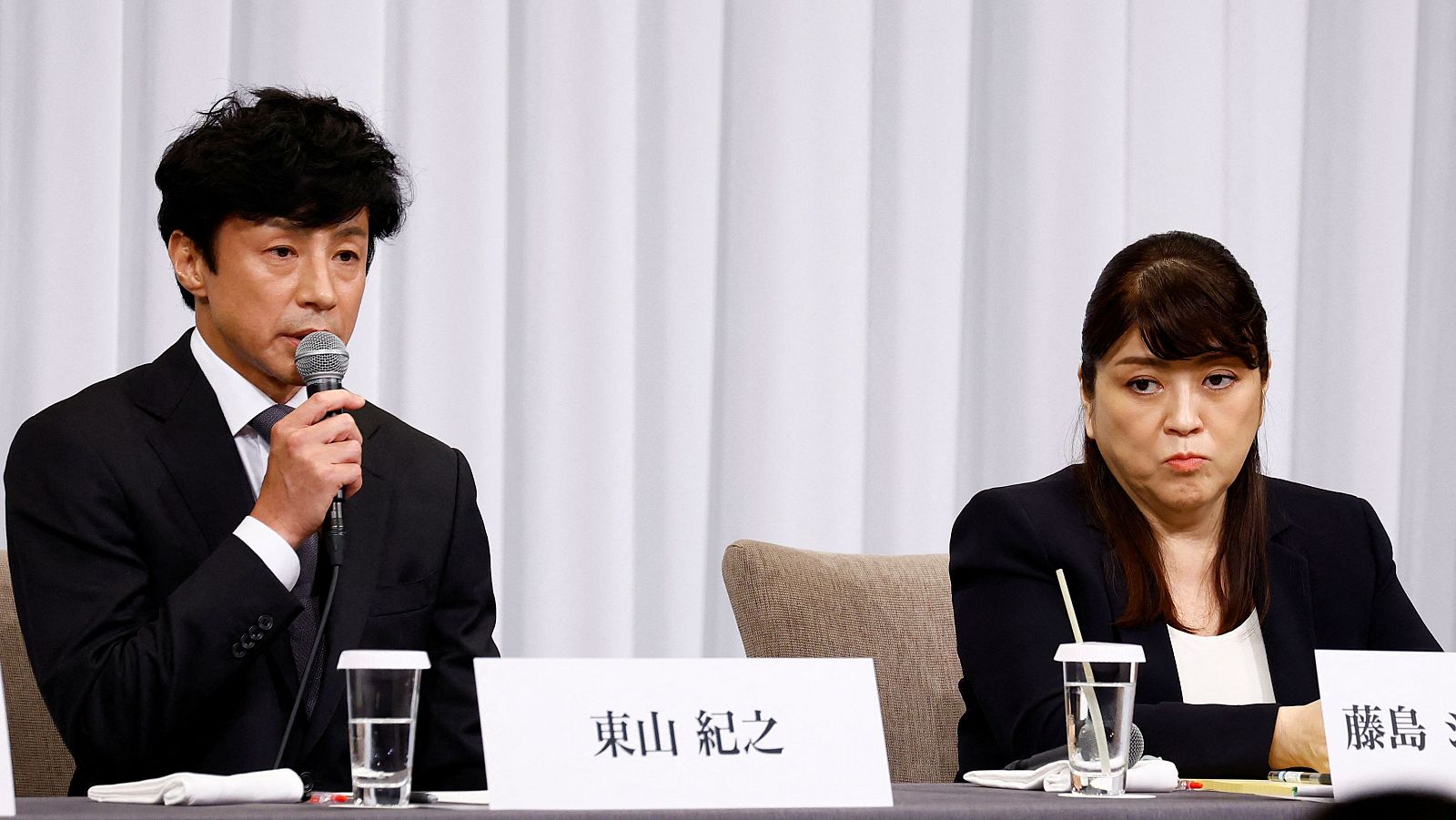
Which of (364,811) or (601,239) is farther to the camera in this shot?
(601,239)

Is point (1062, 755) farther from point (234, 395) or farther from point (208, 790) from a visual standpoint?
point (234, 395)

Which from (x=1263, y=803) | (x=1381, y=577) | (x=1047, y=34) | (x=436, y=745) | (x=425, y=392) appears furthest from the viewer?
(x=1047, y=34)

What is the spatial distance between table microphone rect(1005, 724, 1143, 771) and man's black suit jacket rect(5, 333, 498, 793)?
565 millimetres

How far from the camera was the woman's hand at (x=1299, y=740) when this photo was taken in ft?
4.74

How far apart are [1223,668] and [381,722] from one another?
106 centimetres

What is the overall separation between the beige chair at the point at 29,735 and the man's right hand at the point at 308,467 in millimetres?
542

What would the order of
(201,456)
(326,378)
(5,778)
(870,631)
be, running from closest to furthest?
(5,778), (326,378), (201,456), (870,631)

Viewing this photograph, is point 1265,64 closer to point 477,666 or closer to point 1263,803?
point 1263,803

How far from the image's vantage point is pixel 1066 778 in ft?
4.21

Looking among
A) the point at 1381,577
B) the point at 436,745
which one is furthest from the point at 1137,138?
the point at 436,745

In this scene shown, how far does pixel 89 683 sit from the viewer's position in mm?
1379

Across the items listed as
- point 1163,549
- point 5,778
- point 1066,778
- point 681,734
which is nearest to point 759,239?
point 1163,549

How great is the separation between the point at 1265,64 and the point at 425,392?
5.51 ft

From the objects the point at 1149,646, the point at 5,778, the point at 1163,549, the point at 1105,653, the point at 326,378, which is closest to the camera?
the point at 5,778
